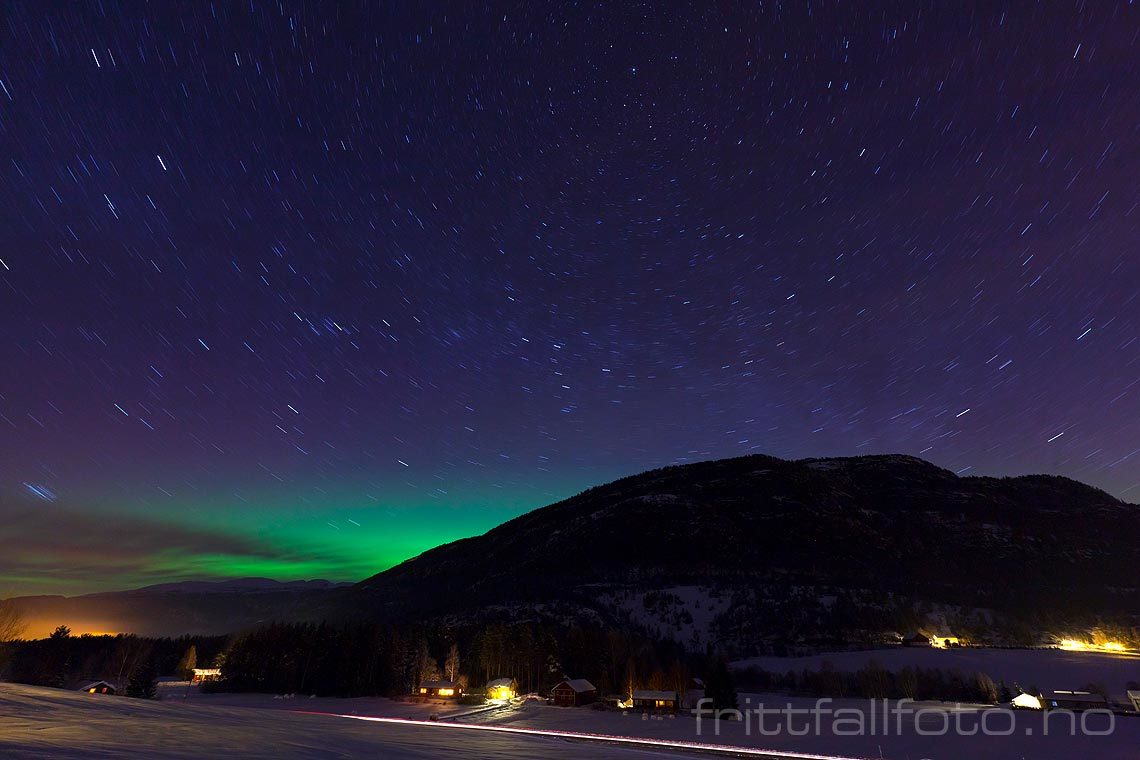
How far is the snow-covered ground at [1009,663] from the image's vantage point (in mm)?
103875

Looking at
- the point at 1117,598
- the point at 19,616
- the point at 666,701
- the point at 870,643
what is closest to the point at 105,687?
the point at 19,616

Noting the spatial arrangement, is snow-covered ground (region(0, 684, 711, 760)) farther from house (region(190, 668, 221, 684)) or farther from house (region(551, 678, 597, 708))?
house (region(190, 668, 221, 684))

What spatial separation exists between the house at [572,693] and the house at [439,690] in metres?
16.7

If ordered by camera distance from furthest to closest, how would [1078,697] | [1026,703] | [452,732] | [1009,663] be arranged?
[1009,663] < [1078,697] < [1026,703] < [452,732]

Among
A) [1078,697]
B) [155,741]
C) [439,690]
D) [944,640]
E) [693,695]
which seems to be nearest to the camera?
[155,741]

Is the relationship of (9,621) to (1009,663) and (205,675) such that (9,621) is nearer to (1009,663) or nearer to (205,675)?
(205,675)

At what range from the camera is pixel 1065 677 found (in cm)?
10550

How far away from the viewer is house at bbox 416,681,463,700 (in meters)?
87.8

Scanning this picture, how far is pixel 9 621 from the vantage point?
85.0m

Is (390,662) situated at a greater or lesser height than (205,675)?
greater

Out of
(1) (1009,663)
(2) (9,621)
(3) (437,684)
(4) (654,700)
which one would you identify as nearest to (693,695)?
(4) (654,700)

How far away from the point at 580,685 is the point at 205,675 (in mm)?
74874


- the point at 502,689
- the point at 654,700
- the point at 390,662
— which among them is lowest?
the point at 502,689

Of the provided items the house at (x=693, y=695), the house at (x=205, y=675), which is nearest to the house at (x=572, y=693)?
the house at (x=693, y=695)
